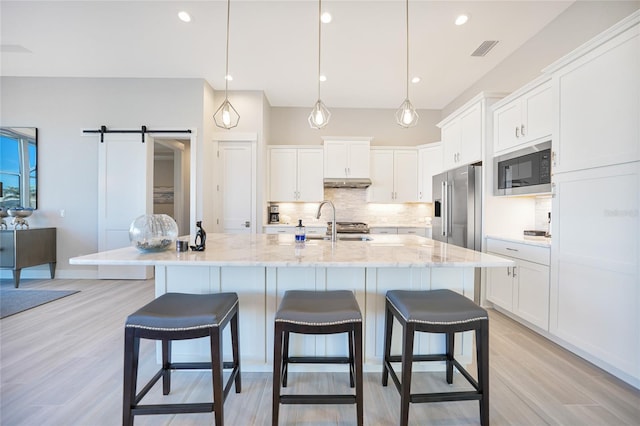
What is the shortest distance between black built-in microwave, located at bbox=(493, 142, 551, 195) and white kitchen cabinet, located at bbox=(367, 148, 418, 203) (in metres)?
1.82

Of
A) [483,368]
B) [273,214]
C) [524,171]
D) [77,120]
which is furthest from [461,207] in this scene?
[77,120]

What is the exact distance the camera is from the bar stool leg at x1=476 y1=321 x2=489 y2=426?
1.31 meters

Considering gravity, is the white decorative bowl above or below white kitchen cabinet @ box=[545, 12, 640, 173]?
below

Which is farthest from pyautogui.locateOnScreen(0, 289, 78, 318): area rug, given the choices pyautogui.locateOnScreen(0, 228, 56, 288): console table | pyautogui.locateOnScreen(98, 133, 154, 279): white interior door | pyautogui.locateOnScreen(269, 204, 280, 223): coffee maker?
pyautogui.locateOnScreen(269, 204, 280, 223): coffee maker

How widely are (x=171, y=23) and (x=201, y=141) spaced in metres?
1.50

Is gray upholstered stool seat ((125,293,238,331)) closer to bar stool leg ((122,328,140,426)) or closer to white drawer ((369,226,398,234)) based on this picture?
bar stool leg ((122,328,140,426))

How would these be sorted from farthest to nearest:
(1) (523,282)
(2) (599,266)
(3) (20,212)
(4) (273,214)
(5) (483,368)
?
(4) (273,214)
(3) (20,212)
(1) (523,282)
(2) (599,266)
(5) (483,368)

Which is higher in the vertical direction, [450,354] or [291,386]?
[450,354]

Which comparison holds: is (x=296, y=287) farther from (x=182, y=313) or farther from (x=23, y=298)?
(x=23, y=298)

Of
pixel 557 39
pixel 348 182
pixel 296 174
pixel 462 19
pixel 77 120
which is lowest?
pixel 348 182

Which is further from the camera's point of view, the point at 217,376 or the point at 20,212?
the point at 20,212

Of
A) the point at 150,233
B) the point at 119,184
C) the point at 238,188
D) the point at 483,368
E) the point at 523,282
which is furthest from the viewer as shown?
the point at 238,188

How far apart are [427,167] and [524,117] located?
6.79ft

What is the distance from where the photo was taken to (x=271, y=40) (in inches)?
120
